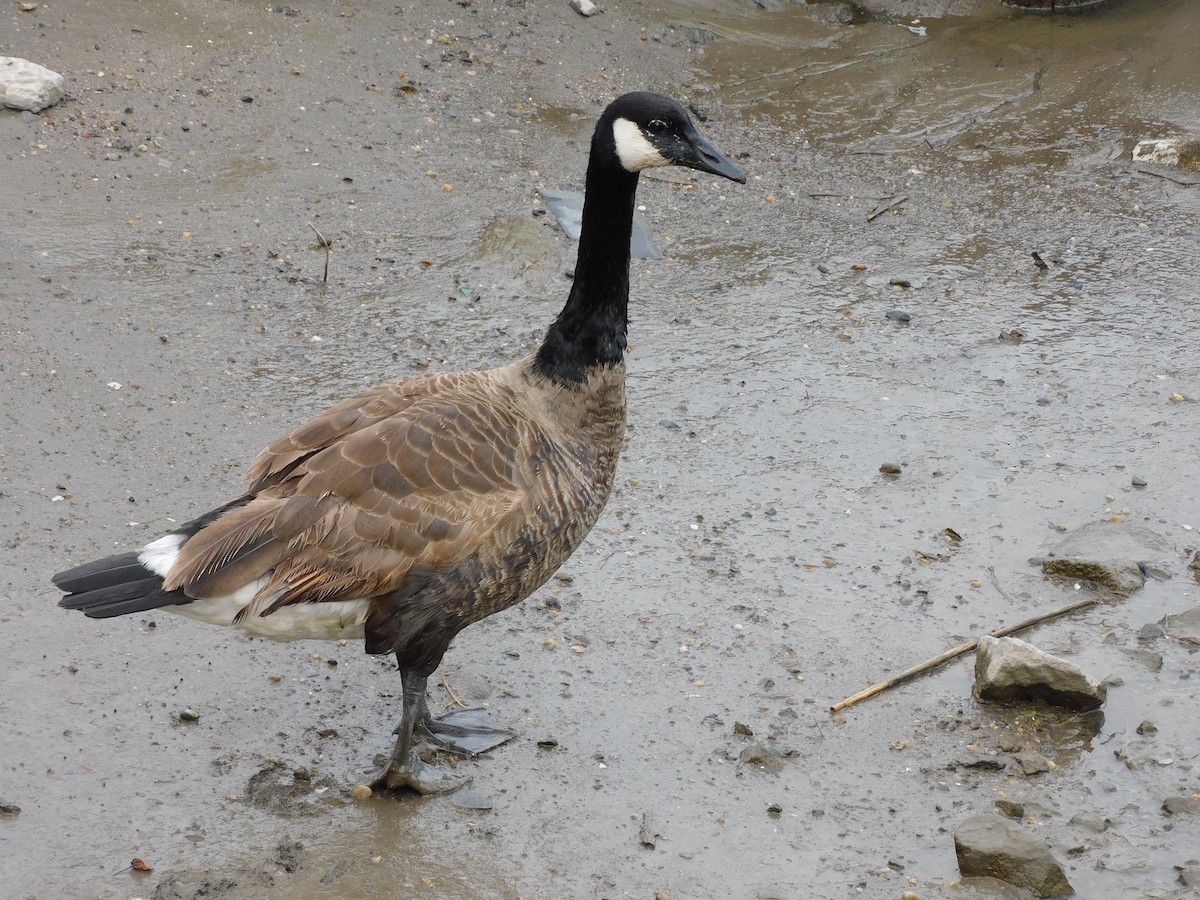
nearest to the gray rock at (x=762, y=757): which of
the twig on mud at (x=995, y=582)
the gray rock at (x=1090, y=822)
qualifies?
the gray rock at (x=1090, y=822)

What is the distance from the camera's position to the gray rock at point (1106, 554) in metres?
5.17

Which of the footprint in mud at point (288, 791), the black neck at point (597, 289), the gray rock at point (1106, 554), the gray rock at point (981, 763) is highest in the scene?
the black neck at point (597, 289)

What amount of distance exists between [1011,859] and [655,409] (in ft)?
10.2

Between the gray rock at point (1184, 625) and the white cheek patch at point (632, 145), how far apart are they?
108 inches

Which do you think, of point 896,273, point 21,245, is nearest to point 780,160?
point 896,273

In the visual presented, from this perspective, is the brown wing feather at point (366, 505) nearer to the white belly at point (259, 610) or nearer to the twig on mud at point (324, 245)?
the white belly at point (259, 610)

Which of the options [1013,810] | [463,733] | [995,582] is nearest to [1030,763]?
[1013,810]

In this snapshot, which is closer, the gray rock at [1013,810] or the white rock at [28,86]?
the gray rock at [1013,810]

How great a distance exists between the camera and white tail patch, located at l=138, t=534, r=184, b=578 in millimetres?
3762

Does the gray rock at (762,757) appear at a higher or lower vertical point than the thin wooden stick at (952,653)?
lower

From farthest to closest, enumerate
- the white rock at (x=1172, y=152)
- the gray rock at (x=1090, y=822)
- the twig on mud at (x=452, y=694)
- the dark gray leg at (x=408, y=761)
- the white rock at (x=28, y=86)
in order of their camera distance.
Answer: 1. the white rock at (x=1172, y=152)
2. the white rock at (x=28, y=86)
3. the twig on mud at (x=452, y=694)
4. the dark gray leg at (x=408, y=761)
5. the gray rock at (x=1090, y=822)

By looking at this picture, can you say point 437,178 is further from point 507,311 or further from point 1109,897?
point 1109,897

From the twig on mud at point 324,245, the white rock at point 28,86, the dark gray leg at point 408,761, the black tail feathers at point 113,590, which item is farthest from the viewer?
the white rock at point 28,86

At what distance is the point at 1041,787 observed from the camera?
14.0 feet
